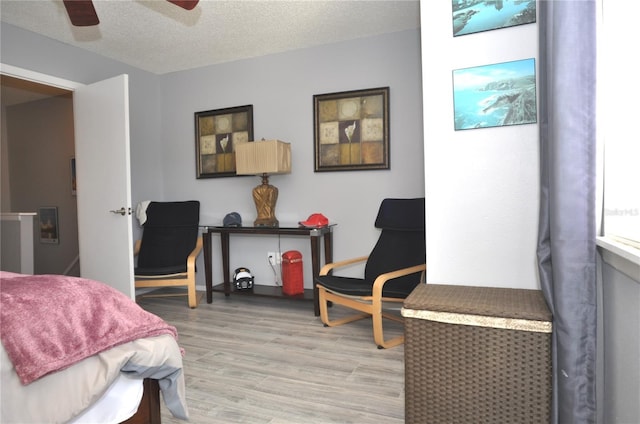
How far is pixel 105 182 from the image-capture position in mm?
3693

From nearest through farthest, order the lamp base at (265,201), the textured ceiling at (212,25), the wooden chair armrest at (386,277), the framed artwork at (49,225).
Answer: the wooden chair armrest at (386,277)
the textured ceiling at (212,25)
the lamp base at (265,201)
the framed artwork at (49,225)

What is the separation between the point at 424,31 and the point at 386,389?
1738mm

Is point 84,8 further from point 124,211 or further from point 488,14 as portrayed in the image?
point 124,211

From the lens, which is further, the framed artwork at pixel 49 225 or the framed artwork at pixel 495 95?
the framed artwork at pixel 49 225

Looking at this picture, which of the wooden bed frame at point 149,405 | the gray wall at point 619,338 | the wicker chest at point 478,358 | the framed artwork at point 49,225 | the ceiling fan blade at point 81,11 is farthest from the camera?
the framed artwork at point 49,225

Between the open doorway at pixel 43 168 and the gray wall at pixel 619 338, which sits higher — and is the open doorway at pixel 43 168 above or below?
above

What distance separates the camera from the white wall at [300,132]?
11.9 feet

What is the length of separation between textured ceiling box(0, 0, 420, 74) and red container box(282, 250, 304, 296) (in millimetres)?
2004

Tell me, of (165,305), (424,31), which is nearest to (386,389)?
(424,31)

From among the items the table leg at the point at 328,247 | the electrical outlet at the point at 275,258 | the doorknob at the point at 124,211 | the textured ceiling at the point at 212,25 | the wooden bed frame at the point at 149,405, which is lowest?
the wooden bed frame at the point at 149,405

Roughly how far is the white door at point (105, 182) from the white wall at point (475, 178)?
2785mm

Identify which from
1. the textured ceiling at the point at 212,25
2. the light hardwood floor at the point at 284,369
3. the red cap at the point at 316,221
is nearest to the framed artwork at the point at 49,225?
the textured ceiling at the point at 212,25

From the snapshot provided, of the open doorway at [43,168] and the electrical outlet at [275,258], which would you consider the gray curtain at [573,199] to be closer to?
the electrical outlet at [275,258]

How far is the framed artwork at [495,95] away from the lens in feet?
5.33
